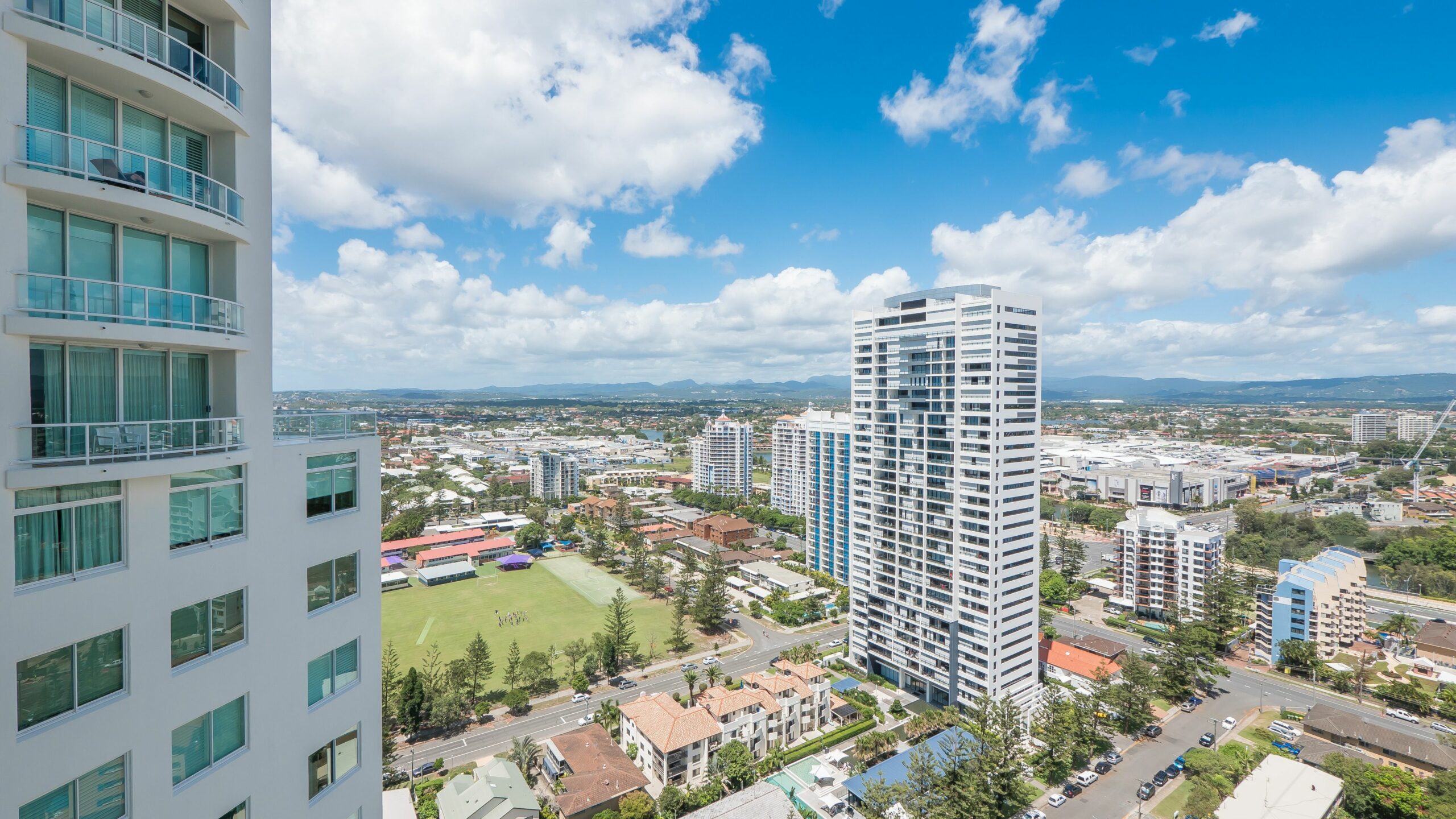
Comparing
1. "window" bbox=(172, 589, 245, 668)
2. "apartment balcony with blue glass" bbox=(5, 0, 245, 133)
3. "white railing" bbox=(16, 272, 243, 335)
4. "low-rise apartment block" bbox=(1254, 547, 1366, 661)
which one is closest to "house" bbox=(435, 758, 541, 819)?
"window" bbox=(172, 589, 245, 668)

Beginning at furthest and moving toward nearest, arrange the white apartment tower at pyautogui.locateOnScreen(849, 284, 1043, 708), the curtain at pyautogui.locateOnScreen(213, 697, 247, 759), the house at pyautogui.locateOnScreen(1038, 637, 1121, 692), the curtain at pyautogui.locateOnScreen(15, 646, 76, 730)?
the house at pyautogui.locateOnScreen(1038, 637, 1121, 692)
the white apartment tower at pyautogui.locateOnScreen(849, 284, 1043, 708)
the curtain at pyautogui.locateOnScreen(213, 697, 247, 759)
the curtain at pyautogui.locateOnScreen(15, 646, 76, 730)

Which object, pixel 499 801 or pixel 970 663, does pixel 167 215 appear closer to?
pixel 499 801

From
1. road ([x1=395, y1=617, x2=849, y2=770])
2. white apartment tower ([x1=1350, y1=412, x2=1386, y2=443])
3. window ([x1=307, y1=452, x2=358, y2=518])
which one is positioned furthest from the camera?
white apartment tower ([x1=1350, y1=412, x2=1386, y2=443])

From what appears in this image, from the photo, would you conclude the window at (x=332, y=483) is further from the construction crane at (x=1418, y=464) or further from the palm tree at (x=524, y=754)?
the construction crane at (x=1418, y=464)

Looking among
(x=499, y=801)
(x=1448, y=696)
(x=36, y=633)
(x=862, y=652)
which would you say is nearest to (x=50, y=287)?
(x=36, y=633)

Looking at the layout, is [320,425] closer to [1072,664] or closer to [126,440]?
[126,440]

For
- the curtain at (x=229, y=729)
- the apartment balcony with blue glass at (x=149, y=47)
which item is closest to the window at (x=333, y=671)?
the curtain at (x=229, y=729)

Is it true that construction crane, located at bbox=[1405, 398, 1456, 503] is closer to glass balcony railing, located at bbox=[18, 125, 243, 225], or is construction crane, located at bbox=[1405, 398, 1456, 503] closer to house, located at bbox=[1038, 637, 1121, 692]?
house, located at bbox=[1038, 637, 1121, 692]
